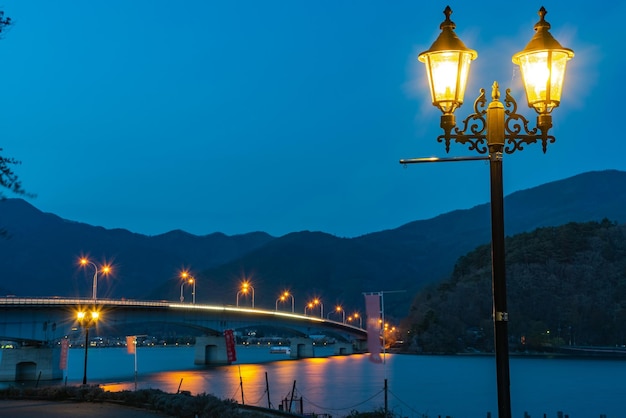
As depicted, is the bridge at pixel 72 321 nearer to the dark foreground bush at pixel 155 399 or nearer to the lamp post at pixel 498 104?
the dark foreground bush at pixel 155 399

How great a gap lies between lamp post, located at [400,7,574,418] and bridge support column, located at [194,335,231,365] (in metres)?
122

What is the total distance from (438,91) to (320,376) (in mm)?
95024

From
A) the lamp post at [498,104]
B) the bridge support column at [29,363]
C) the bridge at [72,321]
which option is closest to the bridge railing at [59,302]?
the bridge at [72,321]

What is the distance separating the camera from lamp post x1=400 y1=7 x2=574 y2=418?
833 centimetres

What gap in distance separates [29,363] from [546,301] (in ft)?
393

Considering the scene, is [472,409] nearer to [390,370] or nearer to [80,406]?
[80,406]

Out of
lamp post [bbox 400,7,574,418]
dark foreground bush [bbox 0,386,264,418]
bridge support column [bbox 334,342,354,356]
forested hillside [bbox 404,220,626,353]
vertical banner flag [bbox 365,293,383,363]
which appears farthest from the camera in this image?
bridge support column [bbox 334,342,354,356]

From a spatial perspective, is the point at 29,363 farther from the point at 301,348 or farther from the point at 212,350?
the point at 301,348

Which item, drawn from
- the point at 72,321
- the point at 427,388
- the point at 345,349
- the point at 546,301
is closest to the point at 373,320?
the point at 427,388

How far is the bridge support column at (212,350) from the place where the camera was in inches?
5032

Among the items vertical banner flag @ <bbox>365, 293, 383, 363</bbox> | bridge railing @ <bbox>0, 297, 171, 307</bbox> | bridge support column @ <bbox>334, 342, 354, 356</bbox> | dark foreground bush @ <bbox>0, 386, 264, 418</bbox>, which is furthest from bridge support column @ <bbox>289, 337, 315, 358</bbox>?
dark foreground bush @ <bbox>0, 386, 264, 418</bbox>

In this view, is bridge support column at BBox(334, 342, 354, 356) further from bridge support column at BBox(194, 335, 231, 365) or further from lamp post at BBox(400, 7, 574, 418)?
lamp post at BBox(400, 7, 574, 418)

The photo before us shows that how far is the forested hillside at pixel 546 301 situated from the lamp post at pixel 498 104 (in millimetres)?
158026

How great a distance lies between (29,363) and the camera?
85.2 meters
